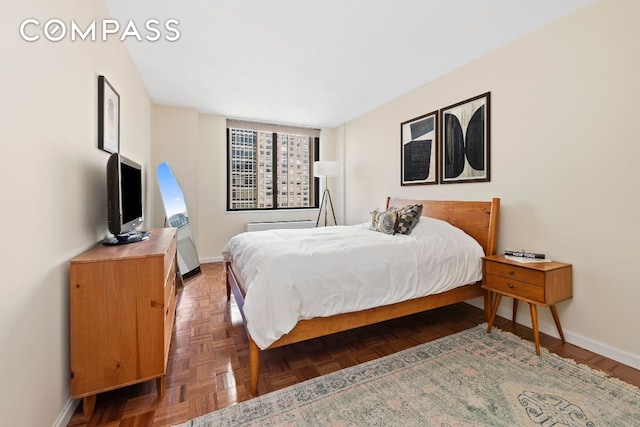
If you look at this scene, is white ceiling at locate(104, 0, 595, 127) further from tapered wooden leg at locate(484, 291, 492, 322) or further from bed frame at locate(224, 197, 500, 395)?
tapered wooden leg at locate(484, 291, 492, 322)

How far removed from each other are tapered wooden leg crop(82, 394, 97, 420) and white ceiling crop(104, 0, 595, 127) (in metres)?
2.53

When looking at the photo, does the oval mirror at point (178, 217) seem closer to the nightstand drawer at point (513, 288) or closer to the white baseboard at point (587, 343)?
the nightstand drawer at point (513, 288)

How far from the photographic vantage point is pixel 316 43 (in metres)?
2.46

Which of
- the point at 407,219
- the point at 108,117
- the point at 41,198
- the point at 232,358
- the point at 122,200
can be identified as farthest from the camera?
the point at 407,219

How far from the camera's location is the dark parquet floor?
148 cm

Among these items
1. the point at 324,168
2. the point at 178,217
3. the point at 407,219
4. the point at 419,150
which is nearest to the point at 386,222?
the point at 407,219

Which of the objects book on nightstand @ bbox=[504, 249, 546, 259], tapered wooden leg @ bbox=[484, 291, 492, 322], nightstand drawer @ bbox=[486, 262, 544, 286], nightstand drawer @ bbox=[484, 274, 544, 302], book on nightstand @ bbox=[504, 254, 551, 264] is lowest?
tapered wooden leg @ bbox=[484, 291, 492, 322]

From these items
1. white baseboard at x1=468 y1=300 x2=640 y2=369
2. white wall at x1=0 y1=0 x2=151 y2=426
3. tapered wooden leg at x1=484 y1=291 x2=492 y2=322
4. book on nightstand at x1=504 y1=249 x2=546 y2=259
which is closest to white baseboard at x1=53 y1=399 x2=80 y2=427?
white wall at x1=0 y1=0 x2=151 y2=426

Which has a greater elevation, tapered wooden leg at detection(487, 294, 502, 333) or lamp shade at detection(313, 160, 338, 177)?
lamp shade at detection(313, 160, 338, 177)

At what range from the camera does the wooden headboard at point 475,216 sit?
2.51 metres

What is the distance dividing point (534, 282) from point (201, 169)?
4579 millimetres

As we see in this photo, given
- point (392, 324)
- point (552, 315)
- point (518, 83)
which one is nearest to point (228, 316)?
point (392, 324)

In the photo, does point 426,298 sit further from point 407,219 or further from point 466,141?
point 466,141

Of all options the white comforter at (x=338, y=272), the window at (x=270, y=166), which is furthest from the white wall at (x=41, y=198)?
the window at (x=270, y=166)
